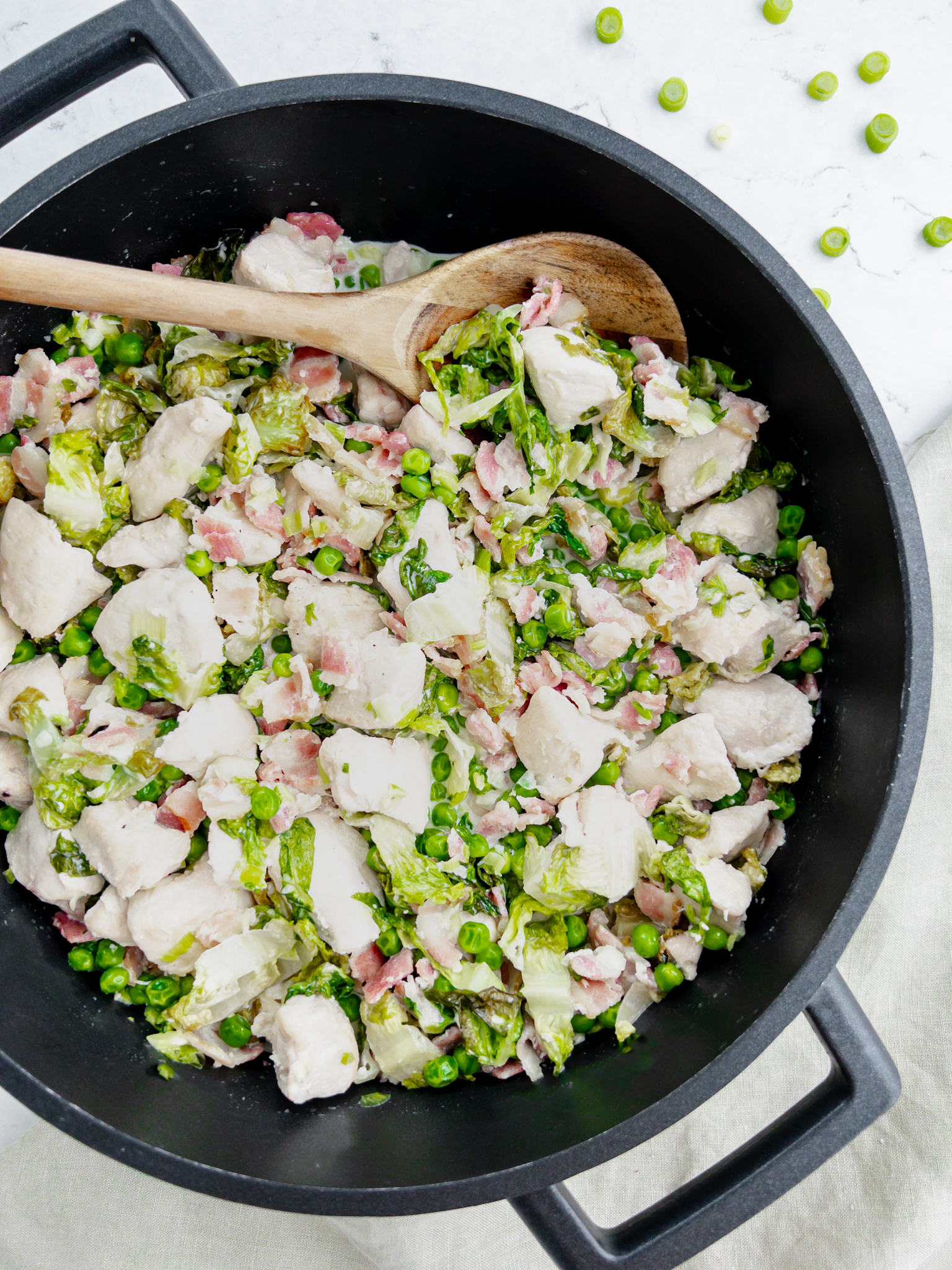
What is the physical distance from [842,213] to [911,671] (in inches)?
63.1

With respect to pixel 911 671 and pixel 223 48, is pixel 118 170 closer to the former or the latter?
pixel 223 48

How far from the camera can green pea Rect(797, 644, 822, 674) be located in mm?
2693

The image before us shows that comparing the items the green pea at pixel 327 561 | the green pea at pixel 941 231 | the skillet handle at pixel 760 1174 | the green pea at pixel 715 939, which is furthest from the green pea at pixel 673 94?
the skillet handle at pixel 760 1174

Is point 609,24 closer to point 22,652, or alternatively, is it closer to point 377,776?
point 377,776

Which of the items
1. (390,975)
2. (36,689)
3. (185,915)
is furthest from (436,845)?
(36,689)

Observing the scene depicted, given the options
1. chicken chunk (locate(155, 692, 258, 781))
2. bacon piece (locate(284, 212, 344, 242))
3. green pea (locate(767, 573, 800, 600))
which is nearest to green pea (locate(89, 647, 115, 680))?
chicken chunk (locate(155, 692, 258, 781))

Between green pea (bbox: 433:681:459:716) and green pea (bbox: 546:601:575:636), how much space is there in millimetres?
319

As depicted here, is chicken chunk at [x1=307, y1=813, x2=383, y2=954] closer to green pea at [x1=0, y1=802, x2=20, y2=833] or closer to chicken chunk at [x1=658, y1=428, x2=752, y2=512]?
green pea at [x1=0, y1=802, x2=20, y2=833]

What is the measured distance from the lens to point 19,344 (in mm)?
2715

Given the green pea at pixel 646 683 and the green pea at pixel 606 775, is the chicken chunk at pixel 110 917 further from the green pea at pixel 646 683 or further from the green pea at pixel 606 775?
the green pea at pixel 646 683

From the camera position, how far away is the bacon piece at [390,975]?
8.30 ft

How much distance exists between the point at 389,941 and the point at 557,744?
676mm

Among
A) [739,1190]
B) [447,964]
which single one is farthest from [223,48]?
[739,1190]

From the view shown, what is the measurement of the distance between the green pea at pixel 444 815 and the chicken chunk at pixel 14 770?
1.11 m
